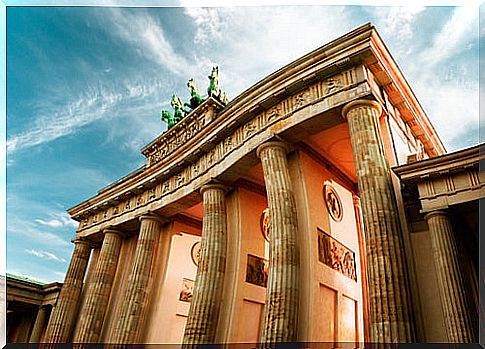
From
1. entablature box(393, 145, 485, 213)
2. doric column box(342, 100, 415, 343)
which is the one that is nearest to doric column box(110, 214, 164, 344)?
doric column box(342, 100, 415, 343)

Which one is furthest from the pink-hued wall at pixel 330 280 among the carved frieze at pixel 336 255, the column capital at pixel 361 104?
the column capital at pixel 361 104

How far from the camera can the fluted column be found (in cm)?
1359

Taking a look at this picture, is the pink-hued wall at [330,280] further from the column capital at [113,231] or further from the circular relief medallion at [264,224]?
the column capital at [113,231]

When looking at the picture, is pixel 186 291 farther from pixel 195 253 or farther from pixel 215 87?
pixel 215 87

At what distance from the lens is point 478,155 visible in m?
8.98

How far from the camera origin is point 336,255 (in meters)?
13.8

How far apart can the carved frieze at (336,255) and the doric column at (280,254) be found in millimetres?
1360

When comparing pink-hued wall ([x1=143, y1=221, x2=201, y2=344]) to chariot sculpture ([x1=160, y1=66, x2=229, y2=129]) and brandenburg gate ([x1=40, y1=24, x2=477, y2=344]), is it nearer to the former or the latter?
brandenburg gate ([x1=40, y1=24, x2=477, y2=344])

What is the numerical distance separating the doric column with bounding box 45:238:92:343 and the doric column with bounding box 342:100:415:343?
733 inches

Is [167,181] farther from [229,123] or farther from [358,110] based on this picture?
[358,110]

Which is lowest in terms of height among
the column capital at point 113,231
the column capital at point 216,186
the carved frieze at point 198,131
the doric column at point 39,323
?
the doric column at point 39,323

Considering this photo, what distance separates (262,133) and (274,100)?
1.30 meters

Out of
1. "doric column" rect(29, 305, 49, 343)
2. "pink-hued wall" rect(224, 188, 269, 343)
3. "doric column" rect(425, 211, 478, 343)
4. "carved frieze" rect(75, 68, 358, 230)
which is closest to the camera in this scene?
"doric column" rect(425, 211, 478, 343)

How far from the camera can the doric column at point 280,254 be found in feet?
35.5
